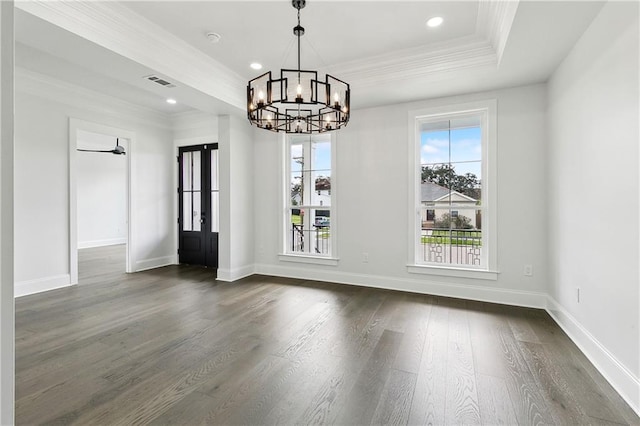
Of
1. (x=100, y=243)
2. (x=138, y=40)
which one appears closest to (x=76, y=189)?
(x=138, y=40)

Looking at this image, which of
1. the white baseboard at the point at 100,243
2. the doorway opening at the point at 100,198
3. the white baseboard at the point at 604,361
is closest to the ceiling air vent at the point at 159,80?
the white baseboard at the point at 604,361

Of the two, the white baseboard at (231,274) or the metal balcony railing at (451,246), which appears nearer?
the metal balcony railing at (451,246)

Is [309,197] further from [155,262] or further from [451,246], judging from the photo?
[155,262]

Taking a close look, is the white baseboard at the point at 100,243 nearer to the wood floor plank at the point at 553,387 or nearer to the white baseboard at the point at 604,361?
the wood floor plank at the point at 553,387

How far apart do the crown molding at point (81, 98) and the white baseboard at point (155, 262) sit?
2633mm

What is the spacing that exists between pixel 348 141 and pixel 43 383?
4.20 m

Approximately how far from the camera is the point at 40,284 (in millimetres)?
4387

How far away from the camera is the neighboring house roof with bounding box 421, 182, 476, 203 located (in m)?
4.34

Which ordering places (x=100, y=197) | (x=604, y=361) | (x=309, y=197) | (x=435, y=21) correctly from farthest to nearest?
(x=100, y=197), (x=309, y=197), (x=435, y=21), (x=604, y=361)

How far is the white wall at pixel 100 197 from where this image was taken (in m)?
9.16

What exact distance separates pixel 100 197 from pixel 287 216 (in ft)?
25.1

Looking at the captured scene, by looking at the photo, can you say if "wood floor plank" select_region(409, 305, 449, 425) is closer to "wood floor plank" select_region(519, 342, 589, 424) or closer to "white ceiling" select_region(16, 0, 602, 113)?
"wood floor plank" select_region(519, 342, 589, 424)

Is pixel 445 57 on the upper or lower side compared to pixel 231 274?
upper

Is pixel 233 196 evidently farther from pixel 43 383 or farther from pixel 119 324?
pixel 43 383
